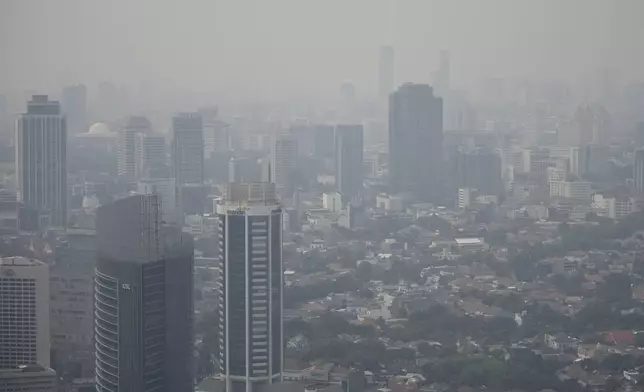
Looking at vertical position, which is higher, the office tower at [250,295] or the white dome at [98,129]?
the white dome at [98,129]

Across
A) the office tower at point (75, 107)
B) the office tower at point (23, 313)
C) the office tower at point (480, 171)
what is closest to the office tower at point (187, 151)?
the office tower at point (75, 107)

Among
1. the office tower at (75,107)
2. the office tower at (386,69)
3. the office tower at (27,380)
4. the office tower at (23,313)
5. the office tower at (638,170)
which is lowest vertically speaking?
the office tower at (27,380)

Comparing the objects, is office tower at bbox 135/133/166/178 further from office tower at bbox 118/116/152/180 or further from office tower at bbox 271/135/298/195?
office tower at bbox 271/135/298/195

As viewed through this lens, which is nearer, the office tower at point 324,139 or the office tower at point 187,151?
the office tower at point 187,151

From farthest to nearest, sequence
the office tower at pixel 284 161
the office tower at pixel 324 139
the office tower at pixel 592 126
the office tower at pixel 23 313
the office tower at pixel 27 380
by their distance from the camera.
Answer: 1. the office tower at pixel 324 139
2. the office tower at pixel 592 126
3. the office tower at pixel 284 161
4. the office tower at pixel 23 313
5. the office tower at pixel 27 380

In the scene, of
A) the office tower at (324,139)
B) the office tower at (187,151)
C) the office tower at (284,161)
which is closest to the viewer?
the office tower at (284,161)

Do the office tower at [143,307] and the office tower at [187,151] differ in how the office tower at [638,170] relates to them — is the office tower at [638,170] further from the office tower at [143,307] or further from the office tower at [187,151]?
the office tower at [143,307]

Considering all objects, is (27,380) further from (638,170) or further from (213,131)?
(638,170)

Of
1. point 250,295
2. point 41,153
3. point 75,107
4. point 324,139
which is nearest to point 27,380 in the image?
point 250,295
